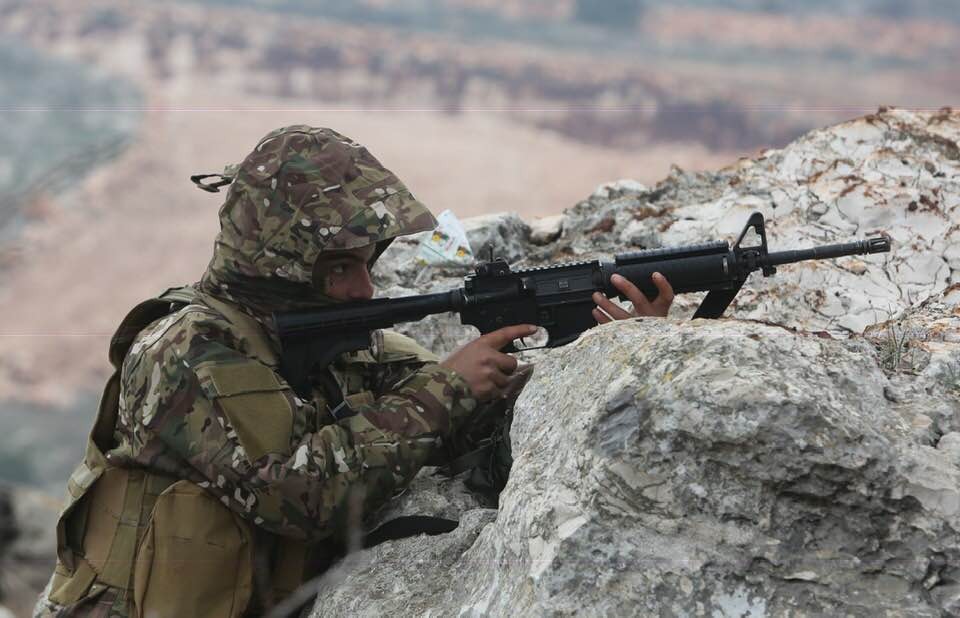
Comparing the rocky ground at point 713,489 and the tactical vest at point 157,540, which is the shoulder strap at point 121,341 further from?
the rocky ground at point 713,489

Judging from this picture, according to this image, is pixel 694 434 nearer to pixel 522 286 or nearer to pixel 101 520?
pixel 522 286

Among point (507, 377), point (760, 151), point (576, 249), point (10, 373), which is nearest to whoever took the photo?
point (507, 377)

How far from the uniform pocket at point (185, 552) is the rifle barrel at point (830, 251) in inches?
82.9

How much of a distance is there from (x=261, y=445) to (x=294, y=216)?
0.80 metres

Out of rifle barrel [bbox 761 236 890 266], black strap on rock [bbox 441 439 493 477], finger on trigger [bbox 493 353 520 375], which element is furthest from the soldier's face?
rifle barrel [bbox 761 236 890 266]

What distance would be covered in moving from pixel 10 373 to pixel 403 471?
3661cm

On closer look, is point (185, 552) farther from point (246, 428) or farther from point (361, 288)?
point (361, 288)

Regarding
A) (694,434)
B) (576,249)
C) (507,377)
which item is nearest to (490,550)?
(694,434)

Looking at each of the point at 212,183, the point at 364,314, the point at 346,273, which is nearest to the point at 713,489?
the point at 364,314

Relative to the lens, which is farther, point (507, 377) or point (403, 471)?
point (507, 377)

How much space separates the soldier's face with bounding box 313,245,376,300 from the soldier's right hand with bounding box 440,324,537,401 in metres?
0.41

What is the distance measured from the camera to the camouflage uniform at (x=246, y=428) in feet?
12.3

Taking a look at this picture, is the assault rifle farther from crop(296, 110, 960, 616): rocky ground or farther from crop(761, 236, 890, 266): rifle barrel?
crop(296, 110, 960, 616): rocky ground

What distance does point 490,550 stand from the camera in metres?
3.38
